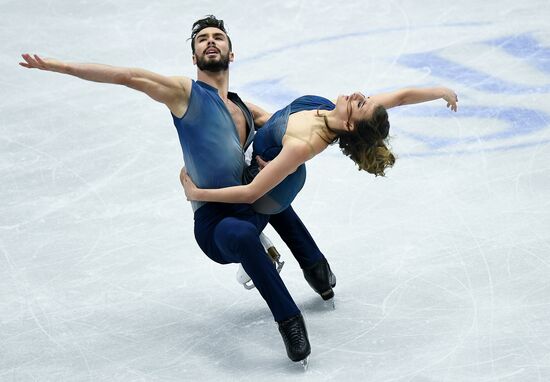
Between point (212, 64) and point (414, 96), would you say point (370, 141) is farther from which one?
point (212, 64)

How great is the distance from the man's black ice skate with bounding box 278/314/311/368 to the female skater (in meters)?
0.58

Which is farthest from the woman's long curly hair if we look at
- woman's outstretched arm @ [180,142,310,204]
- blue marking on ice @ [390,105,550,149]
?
blue marking on ice @ [390,105,550,149]

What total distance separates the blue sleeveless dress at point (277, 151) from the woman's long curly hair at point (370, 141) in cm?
23

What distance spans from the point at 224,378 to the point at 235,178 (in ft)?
Answer: 3.15

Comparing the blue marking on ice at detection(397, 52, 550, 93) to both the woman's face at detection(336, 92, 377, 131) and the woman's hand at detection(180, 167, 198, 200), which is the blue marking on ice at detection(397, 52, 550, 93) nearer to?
the woman's face at detection(336, 92, 377, 131)

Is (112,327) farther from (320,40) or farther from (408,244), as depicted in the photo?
(320,40)

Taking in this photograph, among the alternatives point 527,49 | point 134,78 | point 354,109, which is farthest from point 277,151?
point 527,49

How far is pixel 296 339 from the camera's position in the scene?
4688 millimetres

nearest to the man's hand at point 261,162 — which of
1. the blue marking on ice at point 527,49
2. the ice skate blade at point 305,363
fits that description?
the ice skate blade at point 305,363

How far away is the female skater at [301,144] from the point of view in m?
4.71

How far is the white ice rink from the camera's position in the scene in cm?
485

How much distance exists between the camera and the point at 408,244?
5773mm

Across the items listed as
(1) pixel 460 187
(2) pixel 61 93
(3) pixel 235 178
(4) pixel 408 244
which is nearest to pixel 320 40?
(2) pixel 61 93

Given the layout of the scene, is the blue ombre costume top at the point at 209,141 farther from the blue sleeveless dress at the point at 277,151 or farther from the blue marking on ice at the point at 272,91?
the blue marking on ice at the point at 272,91
